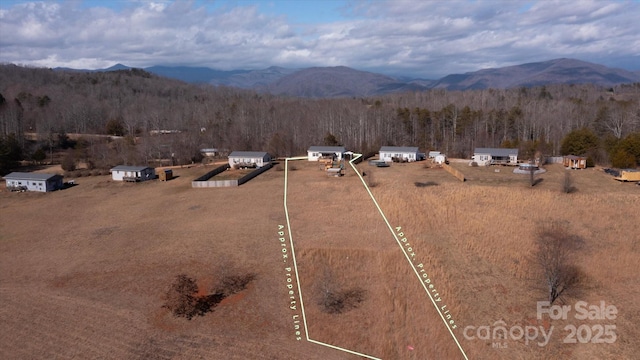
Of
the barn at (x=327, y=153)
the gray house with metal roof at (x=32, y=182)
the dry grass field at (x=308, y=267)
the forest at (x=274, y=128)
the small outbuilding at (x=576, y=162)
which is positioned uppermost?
the forest at (x=274, y=128)

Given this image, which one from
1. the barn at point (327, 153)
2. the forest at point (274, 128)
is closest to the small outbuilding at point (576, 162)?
the forest at point (274, 128)

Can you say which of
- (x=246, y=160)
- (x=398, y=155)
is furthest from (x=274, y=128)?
(x=398, y=155)

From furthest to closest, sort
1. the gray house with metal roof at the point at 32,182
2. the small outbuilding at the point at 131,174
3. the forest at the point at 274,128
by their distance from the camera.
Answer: the forest at the point at 274,128
the small outbuilding at the point at 131,174
the gray house with metal roof at the point at 32,182

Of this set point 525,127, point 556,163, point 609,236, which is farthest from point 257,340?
point 525,127

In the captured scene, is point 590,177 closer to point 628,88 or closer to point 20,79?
point 628,88

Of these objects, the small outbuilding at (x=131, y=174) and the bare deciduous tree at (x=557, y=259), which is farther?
the small outbuilding at (x=131, y=174)

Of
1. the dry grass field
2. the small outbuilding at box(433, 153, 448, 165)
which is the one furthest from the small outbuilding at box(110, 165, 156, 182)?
the small outbuilding at box(433, 153, 448, 165)

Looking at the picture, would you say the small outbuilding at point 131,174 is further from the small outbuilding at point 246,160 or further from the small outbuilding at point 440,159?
the small outbuilding at point 440,159
